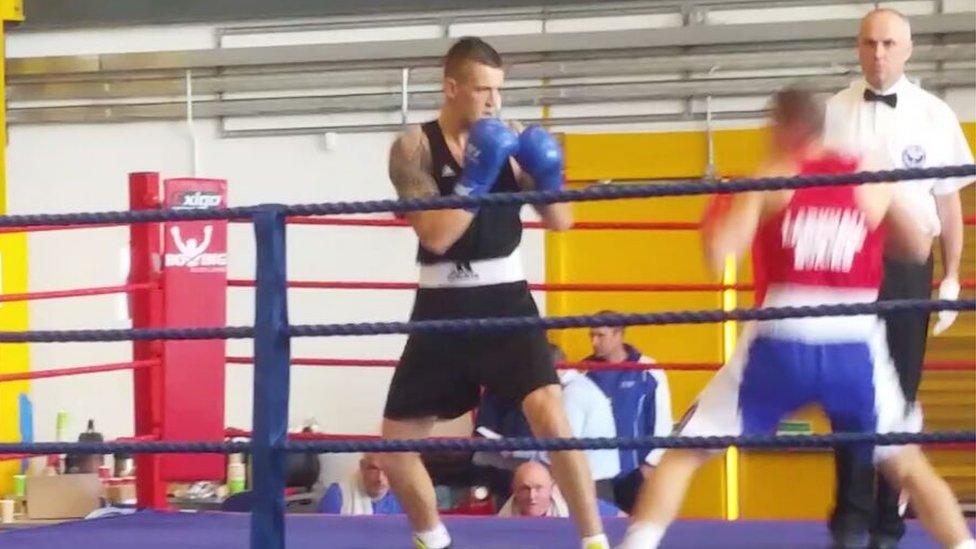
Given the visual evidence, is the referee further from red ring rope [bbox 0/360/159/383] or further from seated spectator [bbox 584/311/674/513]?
seated spectator [bbox 584/311/674/513]

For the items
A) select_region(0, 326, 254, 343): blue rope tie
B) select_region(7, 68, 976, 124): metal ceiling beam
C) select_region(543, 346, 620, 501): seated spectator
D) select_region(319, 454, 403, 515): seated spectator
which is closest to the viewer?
select_region(0, 326, 254, 343): blue rope tie

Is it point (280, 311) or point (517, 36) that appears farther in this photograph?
point (517, 36)

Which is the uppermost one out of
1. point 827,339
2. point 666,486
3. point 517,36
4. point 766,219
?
point 517,36

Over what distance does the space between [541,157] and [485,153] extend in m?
0.11

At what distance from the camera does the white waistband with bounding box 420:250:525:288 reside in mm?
2752

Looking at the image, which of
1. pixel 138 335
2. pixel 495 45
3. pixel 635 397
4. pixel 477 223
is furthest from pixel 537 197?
pixel 495 45

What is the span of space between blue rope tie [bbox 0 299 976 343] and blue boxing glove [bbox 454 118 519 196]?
13.8 inches

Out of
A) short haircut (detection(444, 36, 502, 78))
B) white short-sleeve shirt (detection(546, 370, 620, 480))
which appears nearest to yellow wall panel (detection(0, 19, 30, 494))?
white short-sleeve shirt (detection(546, 370, 620, 480))

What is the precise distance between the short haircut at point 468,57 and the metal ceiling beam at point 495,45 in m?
3.66

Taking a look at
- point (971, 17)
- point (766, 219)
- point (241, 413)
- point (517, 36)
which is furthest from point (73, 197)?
point (766, 219)

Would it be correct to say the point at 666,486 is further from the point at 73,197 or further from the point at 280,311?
the point at 73,197

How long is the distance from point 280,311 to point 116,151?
15.8ft

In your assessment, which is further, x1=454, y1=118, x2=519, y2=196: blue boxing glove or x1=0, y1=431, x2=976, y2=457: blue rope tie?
x1=454, y1=118, x2=519, y2=196: blue boxing glove

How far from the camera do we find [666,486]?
2.38 meters
